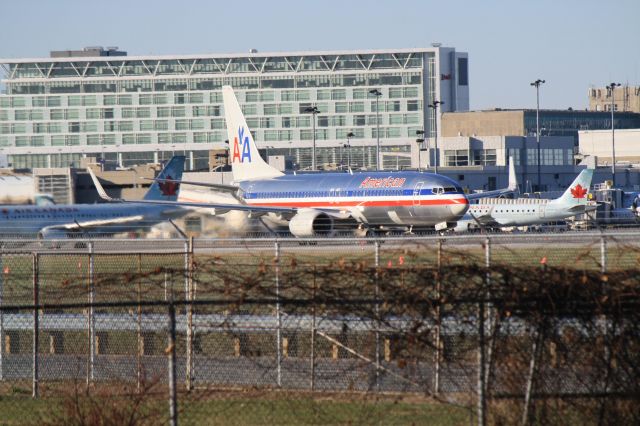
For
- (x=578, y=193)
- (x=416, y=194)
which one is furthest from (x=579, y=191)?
(x=416, y=194)

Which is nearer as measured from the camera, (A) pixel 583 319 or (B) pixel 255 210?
(A) pixel 583 319

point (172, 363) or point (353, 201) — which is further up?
point (353, 201)

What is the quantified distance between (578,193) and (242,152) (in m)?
18.0

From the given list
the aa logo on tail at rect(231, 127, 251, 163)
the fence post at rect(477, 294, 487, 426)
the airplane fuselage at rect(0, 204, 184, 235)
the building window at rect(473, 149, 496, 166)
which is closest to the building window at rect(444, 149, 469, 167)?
the building window at rect(473, 149, 496, 166)

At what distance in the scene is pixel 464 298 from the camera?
35.5ft

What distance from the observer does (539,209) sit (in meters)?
63.0

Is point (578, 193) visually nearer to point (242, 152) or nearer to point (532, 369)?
point (242, 152)

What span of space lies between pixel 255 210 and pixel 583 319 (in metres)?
40.5

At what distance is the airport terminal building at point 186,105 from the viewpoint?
153125 millimetres

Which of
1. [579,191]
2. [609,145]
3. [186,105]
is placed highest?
[186,105]

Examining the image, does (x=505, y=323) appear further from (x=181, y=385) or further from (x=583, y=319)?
(x=181, y=385)

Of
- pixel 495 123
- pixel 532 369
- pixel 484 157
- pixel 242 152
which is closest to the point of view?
pixel 532 369

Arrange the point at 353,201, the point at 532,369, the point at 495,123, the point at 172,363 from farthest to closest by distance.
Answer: the point at 495,123
the point at 353,201
the point at 172,363
the point at 532,369

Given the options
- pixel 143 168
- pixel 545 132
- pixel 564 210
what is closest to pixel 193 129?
pixel 545 132
